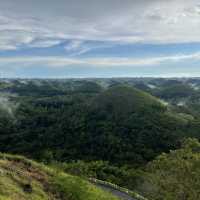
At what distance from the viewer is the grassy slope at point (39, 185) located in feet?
103

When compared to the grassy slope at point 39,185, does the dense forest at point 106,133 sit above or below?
below

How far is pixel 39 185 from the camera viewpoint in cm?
3519

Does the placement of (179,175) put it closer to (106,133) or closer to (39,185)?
(39,185)

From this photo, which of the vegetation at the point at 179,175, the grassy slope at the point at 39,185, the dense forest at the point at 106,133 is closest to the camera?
the grassy slope at the point at 39,185

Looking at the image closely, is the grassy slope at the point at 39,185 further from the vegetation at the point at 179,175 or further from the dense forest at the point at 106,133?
the dense forest at the point at 106,133

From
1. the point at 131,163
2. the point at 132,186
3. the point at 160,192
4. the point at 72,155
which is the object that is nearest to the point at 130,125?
the point at 72,155

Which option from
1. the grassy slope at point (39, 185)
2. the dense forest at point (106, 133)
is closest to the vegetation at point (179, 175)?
the grassy slope at point (39, 185)

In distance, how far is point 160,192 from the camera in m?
37.1

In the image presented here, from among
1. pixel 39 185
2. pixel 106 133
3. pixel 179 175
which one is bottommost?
pixel 106 133

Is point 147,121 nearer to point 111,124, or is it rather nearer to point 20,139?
point 111,124

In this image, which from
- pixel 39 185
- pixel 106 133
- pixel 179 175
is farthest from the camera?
pixel 106 133

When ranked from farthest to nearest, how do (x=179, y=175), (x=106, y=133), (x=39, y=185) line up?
(x=106, y=133), (x=179, y=175), (x=39, y=185)

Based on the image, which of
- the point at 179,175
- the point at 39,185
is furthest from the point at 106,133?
the point at 39,185

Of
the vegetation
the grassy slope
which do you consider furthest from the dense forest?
the vegetation
